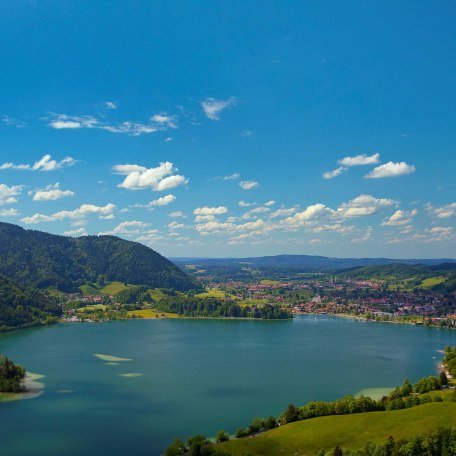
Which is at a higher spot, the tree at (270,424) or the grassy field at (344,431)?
the grassy field at (344,431)

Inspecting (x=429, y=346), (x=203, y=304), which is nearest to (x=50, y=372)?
(x=429, y=346)

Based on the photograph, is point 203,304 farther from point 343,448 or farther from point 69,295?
point 343,448

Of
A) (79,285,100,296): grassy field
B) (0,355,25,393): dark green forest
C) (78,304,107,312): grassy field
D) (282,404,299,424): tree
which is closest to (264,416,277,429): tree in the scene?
(282,404,299,424): tree

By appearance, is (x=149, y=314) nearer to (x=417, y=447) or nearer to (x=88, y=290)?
(x=88, y=290)

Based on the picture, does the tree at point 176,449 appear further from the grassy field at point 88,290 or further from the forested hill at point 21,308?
the grassy field at point 88,290

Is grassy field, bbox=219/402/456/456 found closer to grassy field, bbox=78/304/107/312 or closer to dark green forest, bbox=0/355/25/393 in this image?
dark green forest, bbox=0/355/25/393

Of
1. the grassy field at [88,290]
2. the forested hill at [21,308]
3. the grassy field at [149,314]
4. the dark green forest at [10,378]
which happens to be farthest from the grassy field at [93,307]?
the dark green forest at [10,378]

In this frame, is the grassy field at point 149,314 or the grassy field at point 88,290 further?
the grassy field at point 88,290
